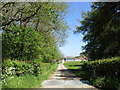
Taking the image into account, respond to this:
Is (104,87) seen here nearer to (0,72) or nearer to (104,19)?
(0,72)

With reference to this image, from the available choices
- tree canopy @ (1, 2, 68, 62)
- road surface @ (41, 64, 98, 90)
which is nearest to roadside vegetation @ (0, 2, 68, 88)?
tree canopy @ (1, 2, 68, 62)

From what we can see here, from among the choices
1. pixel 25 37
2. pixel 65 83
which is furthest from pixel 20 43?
pixel 65 83

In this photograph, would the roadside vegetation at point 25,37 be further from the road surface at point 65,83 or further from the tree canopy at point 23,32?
the road surface at point 65,83

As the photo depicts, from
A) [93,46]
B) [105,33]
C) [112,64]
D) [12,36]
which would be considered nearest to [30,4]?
[12,36]

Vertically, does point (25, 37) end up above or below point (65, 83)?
above

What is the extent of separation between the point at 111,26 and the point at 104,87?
1028cm

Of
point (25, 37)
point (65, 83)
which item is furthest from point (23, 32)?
point (65, 83)

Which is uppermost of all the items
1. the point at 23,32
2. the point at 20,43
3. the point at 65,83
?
the point at 23,32

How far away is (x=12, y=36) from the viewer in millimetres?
13375

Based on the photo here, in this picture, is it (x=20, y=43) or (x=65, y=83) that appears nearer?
(x=20, y=43)

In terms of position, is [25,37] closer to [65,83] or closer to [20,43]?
[20,43]

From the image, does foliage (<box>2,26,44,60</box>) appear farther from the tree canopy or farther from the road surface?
the road surface

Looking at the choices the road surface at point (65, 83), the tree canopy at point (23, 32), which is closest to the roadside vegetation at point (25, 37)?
the tree canopy at point (23, 32)

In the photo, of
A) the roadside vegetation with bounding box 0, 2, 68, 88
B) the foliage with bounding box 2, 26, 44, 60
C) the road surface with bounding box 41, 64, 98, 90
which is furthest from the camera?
the foliage with bounding box 2, 26, 44, 60
